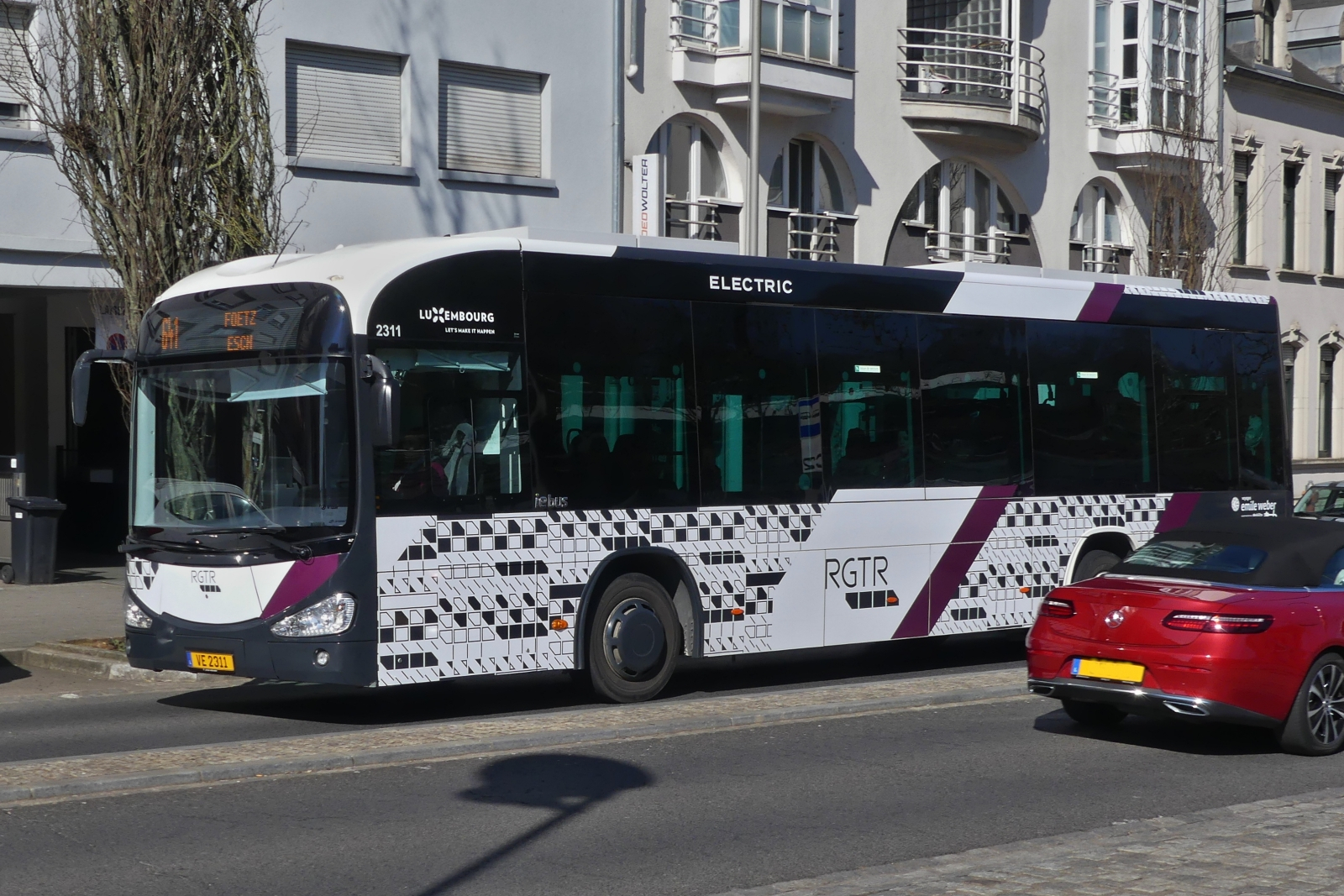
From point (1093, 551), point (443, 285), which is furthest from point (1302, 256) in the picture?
point (443, 285)

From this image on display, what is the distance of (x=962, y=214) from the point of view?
96.9 feet

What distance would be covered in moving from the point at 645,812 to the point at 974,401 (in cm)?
664

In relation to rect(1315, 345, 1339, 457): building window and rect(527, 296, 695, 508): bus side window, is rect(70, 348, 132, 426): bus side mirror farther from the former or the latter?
rect(1315, 345, 1339, 457): building window

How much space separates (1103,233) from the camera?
32.4m

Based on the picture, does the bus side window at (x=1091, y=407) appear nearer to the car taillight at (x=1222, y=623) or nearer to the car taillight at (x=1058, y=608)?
the car taillight at (x=1058, y=608)

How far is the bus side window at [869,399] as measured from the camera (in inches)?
514

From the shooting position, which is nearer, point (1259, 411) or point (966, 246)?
point (1259, 411)

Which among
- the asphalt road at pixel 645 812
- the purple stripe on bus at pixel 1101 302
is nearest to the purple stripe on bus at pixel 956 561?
the purple stripe on bus at pixel 1101 302

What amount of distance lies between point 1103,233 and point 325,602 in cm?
2469

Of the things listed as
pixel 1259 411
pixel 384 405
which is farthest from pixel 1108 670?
pixel 1259 411

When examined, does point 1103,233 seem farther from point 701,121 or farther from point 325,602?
point 325,602

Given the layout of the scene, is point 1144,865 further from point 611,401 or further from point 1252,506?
point 1252,506

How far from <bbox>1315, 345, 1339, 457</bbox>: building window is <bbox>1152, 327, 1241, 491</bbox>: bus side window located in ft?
76.0

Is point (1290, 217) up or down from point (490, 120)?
up
